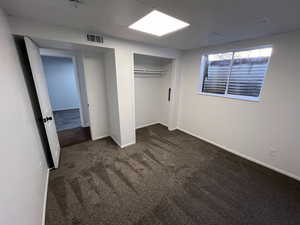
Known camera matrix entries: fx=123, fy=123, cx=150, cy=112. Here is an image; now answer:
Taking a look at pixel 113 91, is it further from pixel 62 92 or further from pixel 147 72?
pixel 62 92

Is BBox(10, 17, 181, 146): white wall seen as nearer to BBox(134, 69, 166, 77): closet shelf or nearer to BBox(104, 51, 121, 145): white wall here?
BBox(104, 51, 121, 145): white wall

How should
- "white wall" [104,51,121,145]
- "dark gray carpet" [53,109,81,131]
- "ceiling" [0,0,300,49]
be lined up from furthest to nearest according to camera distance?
"dark gray carpet" [53,109,81,131] < "white wall" [104,51,121,145] < "ceiling" [0,0,300,49]

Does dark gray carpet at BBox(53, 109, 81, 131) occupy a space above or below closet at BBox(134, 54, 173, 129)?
below

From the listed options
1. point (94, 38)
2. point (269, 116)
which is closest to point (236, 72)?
point (269, 116)

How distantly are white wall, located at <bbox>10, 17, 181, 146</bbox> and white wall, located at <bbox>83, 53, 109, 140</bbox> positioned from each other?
2.67 ft

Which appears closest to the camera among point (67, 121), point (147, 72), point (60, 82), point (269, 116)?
point (269, 116)

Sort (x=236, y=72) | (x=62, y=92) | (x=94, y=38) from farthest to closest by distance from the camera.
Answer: (x=62, y=92)
(x=236, y=72)
(x=94, y=38)

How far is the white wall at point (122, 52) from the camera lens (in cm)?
170

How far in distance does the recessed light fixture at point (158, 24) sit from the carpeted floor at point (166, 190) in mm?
2366

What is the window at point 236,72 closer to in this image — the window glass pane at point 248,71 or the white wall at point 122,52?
the window glass pane at point 248,71

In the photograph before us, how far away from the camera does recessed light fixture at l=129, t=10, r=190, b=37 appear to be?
1.58 metres

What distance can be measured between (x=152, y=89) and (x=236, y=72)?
2304 millimetres

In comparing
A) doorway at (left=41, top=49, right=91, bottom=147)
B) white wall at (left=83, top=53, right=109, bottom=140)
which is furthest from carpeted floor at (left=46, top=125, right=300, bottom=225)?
doorway at (left=41, top=49, right=91, bottom=147)

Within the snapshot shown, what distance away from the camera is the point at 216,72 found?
3023mm
